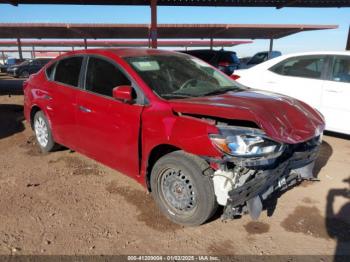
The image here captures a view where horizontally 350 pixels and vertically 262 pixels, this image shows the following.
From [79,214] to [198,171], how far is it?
57.4 inches

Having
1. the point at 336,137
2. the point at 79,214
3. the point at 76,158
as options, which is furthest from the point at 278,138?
the point at 336,137

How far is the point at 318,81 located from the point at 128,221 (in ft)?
15.1

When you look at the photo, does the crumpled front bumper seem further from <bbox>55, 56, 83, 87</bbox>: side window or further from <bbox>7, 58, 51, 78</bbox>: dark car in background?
<bbox>7, 58, 51, 78</bbox>: dark car in background

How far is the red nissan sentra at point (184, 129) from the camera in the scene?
2990mm

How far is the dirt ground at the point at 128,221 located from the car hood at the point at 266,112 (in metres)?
0.93

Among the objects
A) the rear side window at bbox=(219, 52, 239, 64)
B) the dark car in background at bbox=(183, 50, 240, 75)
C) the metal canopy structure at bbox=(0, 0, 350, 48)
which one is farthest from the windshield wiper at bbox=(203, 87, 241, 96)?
the rear side window at bbox=(219, 52, 239, 64)

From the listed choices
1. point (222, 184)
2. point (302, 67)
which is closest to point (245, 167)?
point (222, 184)

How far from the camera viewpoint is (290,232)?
11.1 feet

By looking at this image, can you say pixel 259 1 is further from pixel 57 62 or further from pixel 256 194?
pixel 256 194

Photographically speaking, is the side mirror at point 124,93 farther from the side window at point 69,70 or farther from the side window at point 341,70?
the side window at point 341,70

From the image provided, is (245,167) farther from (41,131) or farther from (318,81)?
(318,81)

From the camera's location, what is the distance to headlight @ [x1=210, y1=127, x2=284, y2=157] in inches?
115

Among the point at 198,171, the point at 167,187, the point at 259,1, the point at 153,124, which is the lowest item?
the point at 167,187

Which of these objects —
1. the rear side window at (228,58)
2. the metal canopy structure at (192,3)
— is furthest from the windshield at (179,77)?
the rear side window at (228,58)
